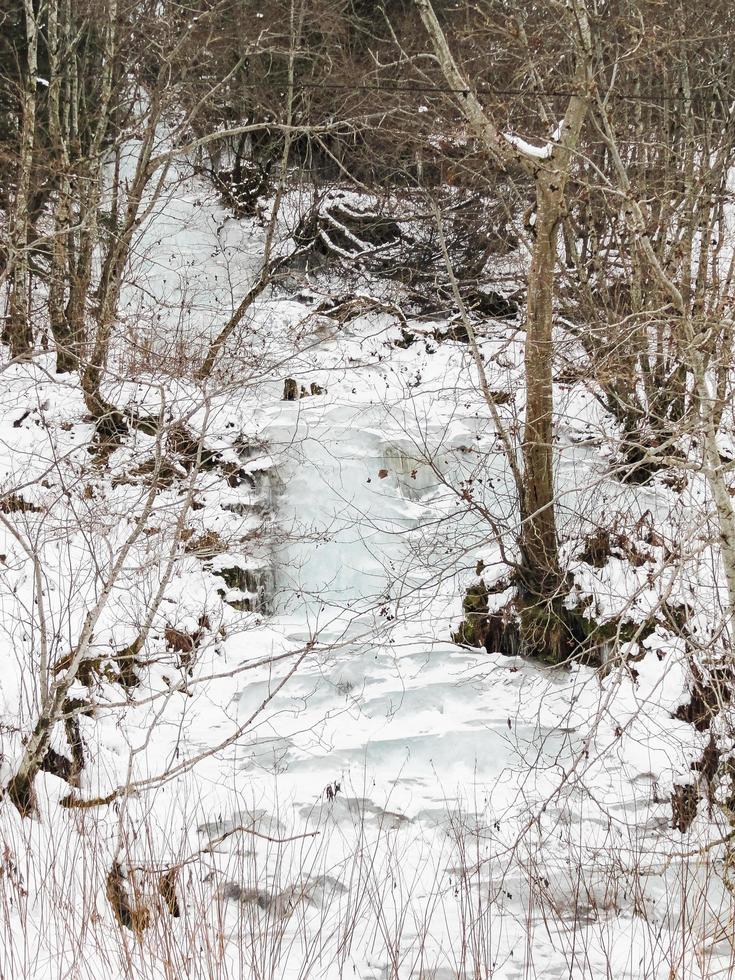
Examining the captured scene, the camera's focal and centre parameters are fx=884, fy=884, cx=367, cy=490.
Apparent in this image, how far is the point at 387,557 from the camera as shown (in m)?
8.13

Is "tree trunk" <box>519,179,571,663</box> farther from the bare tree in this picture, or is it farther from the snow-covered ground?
the snow-covered ground

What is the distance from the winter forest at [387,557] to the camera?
4.28 m

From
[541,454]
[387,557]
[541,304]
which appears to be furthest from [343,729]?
[541,304]

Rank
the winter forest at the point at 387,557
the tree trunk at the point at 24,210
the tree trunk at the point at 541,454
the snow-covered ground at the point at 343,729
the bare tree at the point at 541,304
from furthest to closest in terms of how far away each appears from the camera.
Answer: the tree trunk at the point at 24,210, the tree trunk at the point at 541,454, the bare tree at the point at 541,304, the winter forest at the point at 387,557, the snow-covered ground at the point at 343,729

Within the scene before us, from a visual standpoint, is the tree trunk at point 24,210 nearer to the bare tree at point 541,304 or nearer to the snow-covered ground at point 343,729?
the snow-covered ground at point 343,729

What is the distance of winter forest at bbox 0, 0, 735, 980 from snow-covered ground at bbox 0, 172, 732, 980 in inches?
1.5

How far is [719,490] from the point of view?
4.43m

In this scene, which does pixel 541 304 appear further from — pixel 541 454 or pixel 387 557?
pixel 387 557

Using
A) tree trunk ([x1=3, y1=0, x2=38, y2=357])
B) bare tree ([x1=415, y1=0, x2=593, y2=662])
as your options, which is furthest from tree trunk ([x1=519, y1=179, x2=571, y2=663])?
tree trunk ([x1=3, y1=0, x2=38, y2=357])

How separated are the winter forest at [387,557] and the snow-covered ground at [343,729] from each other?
1.5 inches

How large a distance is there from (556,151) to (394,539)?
12.1ft

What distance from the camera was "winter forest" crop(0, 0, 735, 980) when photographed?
428cm

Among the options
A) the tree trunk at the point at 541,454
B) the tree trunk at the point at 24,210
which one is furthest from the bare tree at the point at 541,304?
the tree trunk at the point at 24,210

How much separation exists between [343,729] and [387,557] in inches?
79.8
